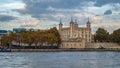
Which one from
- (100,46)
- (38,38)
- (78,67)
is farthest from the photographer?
(100,46)

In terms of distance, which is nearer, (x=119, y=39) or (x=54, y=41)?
(x=54, y=41)

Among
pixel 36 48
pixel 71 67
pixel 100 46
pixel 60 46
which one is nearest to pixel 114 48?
pixel 100 46

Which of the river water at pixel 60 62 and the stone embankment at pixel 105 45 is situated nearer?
the river water at pixel 60 62

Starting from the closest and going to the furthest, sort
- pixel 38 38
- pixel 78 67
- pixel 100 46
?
1. pixel 78 67
2. pixel 38 38
3. pixel 100 46

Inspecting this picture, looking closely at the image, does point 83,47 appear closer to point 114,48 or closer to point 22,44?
point 114,48

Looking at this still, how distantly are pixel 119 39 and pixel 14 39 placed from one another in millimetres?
49675

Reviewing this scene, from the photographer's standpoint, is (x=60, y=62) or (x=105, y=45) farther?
(x=105, y=45)

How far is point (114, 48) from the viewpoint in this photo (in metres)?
193

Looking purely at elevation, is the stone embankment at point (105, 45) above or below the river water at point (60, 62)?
above

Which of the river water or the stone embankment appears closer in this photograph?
the river water

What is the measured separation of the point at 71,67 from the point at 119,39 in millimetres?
139441

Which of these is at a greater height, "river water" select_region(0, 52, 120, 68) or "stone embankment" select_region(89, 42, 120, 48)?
"stone embankment" select_region(89, 42, 120, 48)

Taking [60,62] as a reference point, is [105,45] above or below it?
above

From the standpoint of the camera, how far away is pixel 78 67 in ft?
203
